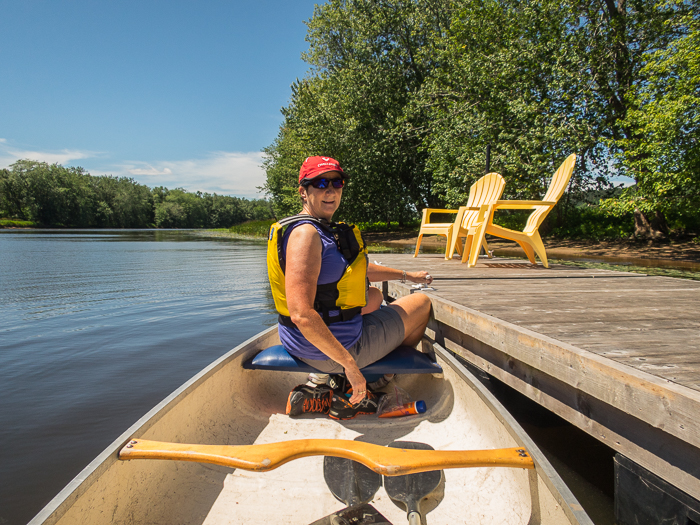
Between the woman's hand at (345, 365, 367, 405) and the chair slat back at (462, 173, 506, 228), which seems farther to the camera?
the chair slat back at (462, 173, 506, 228)

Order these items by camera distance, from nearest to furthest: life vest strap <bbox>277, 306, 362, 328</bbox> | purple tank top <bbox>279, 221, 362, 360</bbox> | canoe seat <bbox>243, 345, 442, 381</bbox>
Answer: purple tank top <bbox>279, 221, 362, 360</bbox> → life vest strap <bbox>277, 306, 362, 328</bbox> → canoe seat <bbox>243, 345, 442, 381</bbox>

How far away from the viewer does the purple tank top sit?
6.78 feet

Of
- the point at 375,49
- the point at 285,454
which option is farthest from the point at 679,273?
the point at 375,49

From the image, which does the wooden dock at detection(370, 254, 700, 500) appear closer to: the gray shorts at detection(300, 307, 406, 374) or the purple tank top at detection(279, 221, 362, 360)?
the gray shorts at detection(300, 307, 406, 374)

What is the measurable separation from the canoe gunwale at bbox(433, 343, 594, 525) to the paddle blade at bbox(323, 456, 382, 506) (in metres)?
0.63

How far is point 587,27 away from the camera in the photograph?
572 inches

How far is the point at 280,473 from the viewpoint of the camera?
1965 mm

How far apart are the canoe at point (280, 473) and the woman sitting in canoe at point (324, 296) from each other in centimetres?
25

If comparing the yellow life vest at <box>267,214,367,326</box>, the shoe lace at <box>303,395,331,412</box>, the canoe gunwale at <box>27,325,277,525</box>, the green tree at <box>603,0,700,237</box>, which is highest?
the green tree at <box>603,0,700,237</box>

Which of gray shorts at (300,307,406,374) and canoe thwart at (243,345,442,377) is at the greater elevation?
gray shorts at (300,307,406,374)

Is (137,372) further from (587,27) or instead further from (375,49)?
(375,49)

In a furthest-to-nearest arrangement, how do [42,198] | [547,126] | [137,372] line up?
[42,198], [547,126], [137,372]

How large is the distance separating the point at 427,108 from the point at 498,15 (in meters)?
4.64

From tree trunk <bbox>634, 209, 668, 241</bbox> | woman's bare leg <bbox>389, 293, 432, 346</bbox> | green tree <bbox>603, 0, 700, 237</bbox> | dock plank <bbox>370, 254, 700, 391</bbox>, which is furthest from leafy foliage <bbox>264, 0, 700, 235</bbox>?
woman's bare leg <bbox>389, 293, 432, 346</bbox>
